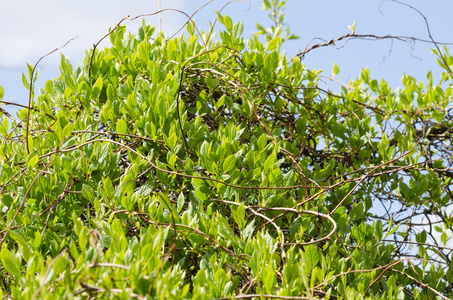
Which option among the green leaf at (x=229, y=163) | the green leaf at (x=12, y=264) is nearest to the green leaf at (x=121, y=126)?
the green leaf at (x=229, y=163)

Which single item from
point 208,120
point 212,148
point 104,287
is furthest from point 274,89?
point 104,287

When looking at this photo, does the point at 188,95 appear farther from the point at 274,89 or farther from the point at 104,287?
the point at 104,287

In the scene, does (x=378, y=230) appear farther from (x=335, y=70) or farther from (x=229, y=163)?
(x=335, y=70)

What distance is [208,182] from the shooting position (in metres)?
2.00

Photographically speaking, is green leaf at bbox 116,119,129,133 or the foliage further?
green leaf at bbox 116,119,129,133

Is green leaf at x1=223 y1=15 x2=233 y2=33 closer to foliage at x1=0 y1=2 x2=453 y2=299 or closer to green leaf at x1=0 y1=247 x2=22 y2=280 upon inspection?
foliage at x1=0 y1=2 x2=453 y2=299

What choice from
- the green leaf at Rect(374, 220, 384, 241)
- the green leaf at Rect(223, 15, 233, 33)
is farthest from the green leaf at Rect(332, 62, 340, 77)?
the green leaf at Rect(374, 220, 384, 241)

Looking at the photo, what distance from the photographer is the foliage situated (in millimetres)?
1534

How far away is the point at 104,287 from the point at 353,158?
6.04 ft

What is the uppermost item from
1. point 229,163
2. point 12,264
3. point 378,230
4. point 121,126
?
point 121,126

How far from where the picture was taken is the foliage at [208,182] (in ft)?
5.03

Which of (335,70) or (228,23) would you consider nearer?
(228,23)

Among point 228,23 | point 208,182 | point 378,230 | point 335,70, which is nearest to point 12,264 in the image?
point 208,182

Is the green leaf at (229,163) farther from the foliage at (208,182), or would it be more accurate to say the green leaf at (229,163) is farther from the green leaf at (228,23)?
the green leaf at (228,23)
